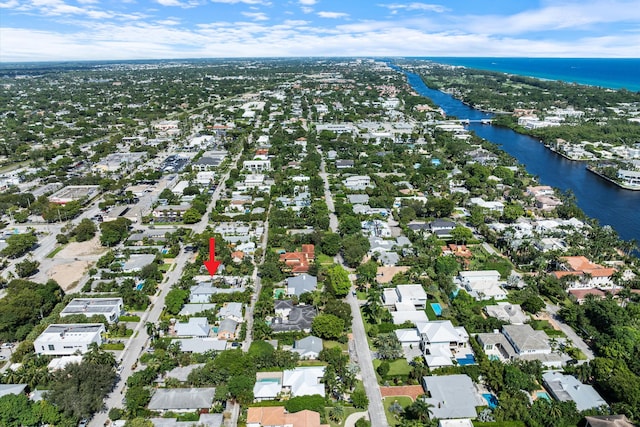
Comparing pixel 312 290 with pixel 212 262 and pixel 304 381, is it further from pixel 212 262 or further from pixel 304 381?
pixel 304 381

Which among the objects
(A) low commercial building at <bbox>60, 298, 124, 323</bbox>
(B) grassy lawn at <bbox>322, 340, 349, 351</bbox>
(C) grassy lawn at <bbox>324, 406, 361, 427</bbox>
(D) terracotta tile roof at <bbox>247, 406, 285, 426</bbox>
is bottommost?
(B) grassy lawn at <bbox>322, 340, 349, 351</bbox>

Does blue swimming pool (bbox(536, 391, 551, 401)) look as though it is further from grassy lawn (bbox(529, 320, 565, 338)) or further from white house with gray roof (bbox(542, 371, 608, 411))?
grassy lawn (bbox(529, 320, 565, 338))

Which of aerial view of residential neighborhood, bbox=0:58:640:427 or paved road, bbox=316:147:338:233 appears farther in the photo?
paved road, bbox=316:147:338:233

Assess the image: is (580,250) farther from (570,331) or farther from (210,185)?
(210,185)

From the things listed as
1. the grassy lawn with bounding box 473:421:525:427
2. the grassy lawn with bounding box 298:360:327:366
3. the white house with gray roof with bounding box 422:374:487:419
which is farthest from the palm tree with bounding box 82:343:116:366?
the grassy lawn with bounding box 473:421:525:427

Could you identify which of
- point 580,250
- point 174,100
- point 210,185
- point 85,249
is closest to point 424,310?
point 580,250

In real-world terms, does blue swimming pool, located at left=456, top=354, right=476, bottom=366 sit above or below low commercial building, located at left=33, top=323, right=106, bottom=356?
below
